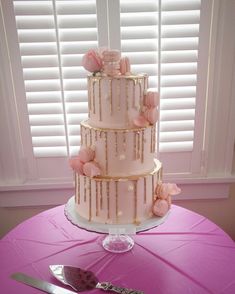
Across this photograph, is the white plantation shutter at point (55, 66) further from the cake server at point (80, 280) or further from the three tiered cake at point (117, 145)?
the cake server at point (80, 280)

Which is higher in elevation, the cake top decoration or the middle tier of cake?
the cake top decoration

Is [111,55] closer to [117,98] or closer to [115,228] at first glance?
[117,98]

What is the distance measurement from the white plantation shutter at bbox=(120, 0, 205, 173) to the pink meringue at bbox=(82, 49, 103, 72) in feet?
1.47

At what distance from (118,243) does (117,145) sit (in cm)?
35

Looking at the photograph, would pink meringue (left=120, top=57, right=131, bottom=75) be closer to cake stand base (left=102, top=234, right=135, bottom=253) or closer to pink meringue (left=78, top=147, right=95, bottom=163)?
pink meringue (left=78, top=147, right=95, bottom=163)

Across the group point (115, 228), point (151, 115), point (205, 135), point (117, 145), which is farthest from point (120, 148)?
point (205, 135)

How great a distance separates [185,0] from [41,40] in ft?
2.05

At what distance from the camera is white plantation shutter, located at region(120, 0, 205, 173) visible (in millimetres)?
1240

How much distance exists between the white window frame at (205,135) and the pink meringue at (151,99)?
516 mm

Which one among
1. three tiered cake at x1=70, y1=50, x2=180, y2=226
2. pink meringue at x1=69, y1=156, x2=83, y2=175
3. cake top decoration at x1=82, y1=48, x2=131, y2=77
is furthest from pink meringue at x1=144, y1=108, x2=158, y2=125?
pink meringue at x1=69, y1=156, x2=83, y2=175

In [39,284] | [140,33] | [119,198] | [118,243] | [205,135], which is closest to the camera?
[39,284]

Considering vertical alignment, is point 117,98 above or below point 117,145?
above

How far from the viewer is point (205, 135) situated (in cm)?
143

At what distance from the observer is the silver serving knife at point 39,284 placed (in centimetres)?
77
